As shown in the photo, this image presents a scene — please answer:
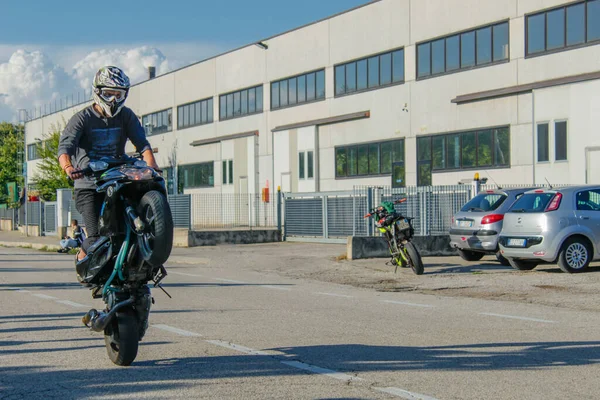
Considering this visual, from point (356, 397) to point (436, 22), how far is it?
29.2 meters

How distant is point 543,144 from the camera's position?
28578mm

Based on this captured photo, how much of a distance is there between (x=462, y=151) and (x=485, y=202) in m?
13.9

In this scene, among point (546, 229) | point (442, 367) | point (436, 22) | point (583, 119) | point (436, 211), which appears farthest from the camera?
point (436, 22)

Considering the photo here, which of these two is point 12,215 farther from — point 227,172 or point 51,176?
point 227,172

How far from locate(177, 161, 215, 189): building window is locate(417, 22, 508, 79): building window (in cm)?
1963

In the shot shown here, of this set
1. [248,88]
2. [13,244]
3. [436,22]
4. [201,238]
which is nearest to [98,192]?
[201,238]

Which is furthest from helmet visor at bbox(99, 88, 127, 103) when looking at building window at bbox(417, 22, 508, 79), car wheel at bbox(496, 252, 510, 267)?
building window at bbox(417, 22, 508, 79)

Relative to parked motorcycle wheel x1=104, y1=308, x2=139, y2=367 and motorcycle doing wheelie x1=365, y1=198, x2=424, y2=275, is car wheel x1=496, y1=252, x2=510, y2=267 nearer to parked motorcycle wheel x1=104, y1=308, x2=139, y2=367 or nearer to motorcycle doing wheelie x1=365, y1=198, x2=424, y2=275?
motorcycle doing wheelie x1=365, y1=198, x2=424, y2=275

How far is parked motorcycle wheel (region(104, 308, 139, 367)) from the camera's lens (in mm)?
6086

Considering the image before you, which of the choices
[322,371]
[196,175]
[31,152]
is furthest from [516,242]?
[31,152]

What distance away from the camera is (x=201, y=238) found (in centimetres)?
2881

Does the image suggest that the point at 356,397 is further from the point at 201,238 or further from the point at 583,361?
the point at 201,238

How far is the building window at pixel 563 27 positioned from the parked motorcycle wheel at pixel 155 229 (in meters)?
24.0

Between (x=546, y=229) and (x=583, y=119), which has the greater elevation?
(x=583, y=119)
